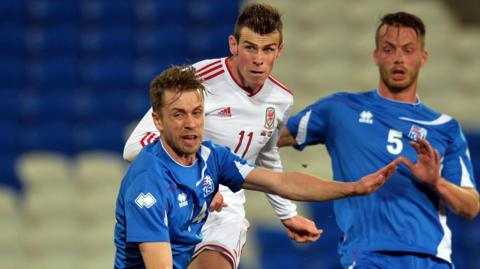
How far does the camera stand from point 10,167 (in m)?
9.11

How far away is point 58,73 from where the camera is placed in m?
9.53

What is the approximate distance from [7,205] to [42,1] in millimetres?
2206

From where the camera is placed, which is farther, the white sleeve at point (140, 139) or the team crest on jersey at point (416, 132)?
the team crest on jersey at point (416, 132)

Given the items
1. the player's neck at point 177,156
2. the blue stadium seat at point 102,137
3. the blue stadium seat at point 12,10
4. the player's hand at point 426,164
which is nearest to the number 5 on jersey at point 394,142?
the player's hand at point 426,164

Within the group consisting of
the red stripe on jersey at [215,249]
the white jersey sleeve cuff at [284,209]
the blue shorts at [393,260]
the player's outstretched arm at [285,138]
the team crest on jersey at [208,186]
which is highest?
the player's outstretched arm at [285,138]

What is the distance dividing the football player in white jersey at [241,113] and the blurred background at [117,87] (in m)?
3.26

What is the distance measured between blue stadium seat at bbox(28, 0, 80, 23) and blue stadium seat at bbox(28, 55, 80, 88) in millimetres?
476

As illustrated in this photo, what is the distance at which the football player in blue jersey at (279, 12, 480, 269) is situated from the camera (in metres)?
5.11

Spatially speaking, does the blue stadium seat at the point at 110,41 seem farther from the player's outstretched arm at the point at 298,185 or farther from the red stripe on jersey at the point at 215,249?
the player's outstretched arm at the point at 298,185

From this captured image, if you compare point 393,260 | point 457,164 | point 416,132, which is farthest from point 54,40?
point 393,260

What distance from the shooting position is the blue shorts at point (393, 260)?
200 inches

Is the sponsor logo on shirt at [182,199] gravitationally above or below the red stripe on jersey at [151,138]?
below

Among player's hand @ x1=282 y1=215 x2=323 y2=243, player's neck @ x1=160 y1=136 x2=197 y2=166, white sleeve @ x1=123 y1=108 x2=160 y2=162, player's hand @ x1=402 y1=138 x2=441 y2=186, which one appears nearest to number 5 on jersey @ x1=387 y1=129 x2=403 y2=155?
player's hand @ x1=402 y1=138 x2=441 y2=186

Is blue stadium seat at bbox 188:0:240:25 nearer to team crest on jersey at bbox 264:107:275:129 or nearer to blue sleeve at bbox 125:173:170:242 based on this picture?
team crest on jersey at bbox 264:107:275:129
